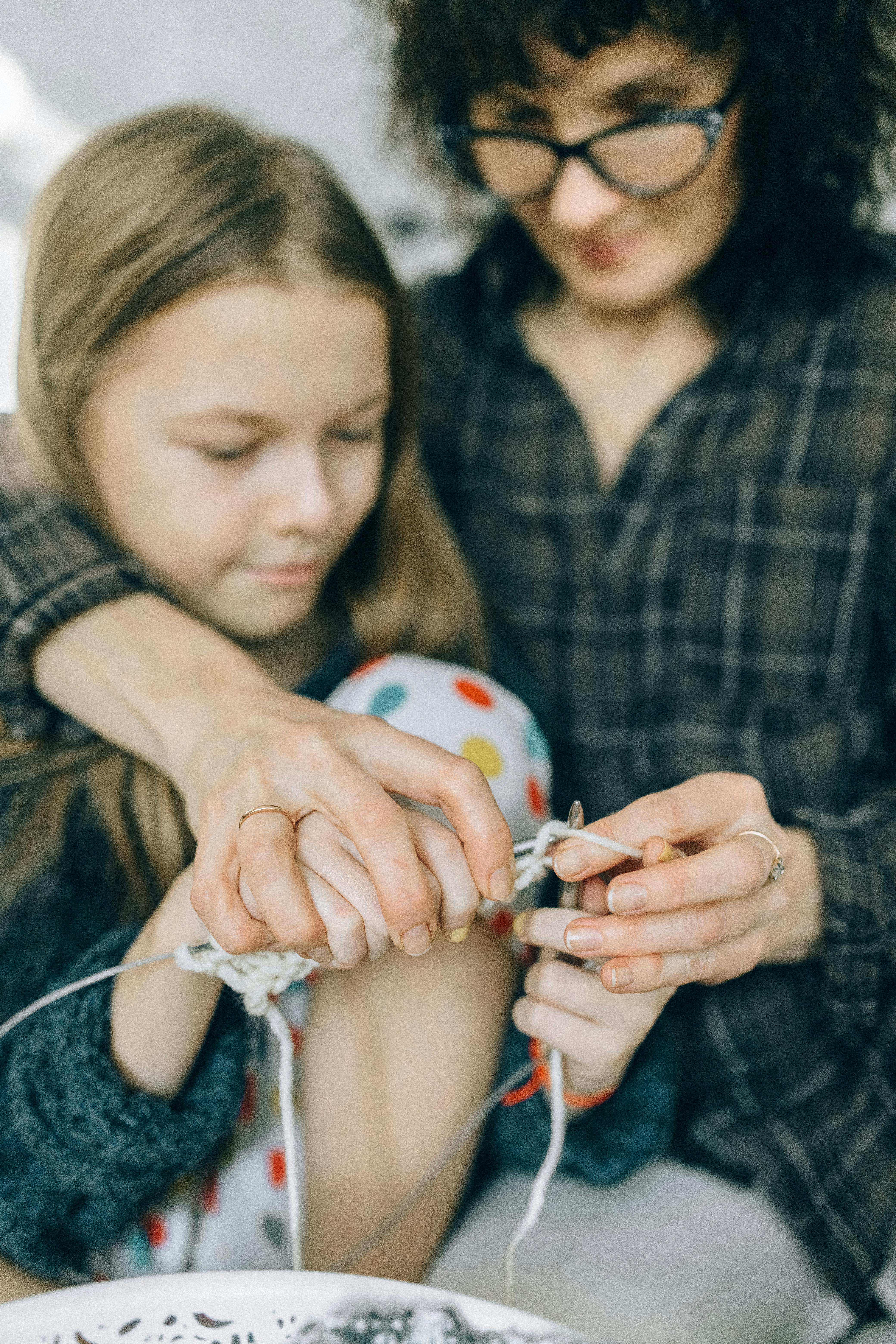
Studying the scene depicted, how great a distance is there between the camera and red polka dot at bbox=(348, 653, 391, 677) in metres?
0.76

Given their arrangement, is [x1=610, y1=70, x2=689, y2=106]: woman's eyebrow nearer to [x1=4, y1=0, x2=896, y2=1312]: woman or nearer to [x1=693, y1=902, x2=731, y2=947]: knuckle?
[x1=4, y1=0, x2=896, y2=1312]: woman

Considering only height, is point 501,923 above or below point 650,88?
below

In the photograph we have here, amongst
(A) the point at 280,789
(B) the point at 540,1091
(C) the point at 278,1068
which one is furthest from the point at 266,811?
(B) the point at 540,1091

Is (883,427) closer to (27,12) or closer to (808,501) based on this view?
(808,501)

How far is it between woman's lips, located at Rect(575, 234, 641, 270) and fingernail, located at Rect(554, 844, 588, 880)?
22.7 inches

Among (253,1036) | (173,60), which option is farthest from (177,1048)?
(173,60)

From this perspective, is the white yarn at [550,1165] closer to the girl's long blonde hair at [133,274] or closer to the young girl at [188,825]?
the young girl at [188,825]

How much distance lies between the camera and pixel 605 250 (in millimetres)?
863

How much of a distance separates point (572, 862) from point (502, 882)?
4cm

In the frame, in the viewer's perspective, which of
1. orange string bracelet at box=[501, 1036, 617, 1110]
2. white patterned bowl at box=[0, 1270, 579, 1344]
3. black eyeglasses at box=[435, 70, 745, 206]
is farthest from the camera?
black eyeglasses at box=[435, 70, 745, 206]

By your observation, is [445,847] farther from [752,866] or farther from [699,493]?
[699,493]

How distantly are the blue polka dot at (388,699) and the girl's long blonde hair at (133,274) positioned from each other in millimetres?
148

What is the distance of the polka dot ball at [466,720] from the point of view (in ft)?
2.20

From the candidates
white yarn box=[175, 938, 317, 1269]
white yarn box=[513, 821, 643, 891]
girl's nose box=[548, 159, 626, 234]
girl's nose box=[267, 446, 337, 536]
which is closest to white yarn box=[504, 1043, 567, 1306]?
white yarn box=[513, 821, 643, 891]
